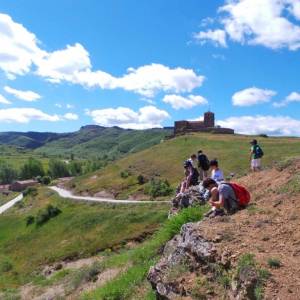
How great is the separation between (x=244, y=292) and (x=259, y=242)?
212cm

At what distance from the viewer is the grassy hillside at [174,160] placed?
89938 millimetres

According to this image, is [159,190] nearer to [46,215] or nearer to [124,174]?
[46,215]

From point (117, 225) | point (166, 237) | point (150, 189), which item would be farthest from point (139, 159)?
point (166, 237)

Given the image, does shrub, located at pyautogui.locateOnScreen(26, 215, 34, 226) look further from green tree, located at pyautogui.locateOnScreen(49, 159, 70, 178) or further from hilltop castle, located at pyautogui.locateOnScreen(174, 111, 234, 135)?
green tree, located at pyautogui.locateOnScreen(49, 159, 70, 178)

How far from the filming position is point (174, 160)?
108500 mm

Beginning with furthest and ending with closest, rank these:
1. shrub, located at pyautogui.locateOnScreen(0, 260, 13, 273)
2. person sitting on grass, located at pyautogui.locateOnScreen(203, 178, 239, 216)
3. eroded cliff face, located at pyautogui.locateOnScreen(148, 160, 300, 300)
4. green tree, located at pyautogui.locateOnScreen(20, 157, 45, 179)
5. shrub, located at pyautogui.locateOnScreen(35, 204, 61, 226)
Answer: green tree, located at pyautogui.locateOnScreen(20, 157, 45, 179) → shrub, located at pyautogui.locateOnScreen(35, 204, 61, 226) → shrub, located at pyautogui.locateOnScreen(0, 260, 13, 273) → person sitting on grass, located at pyautogui.locateOnScreen(203, 178, 239, 216) → eroded cliff face, located at pyautogui.locateOnScreen(148, 160, 300, 300)

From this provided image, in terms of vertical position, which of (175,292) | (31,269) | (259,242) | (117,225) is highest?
(259,242)

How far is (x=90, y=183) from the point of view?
110500mm

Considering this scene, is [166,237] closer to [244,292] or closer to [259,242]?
[259,242]

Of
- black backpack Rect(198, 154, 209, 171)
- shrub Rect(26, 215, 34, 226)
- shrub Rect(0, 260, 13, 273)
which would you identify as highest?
black backpack Rect(198, 154, 209, 171)

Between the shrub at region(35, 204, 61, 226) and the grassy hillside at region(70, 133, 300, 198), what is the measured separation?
64.1 ft

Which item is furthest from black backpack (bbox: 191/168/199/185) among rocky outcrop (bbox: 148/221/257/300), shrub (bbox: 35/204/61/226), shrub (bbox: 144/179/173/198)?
shrub (bbox: 144/179/173/198)

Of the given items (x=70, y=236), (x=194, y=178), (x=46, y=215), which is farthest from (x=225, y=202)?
(x=46, y=215)

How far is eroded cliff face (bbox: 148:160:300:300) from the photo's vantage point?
31.0 feet
